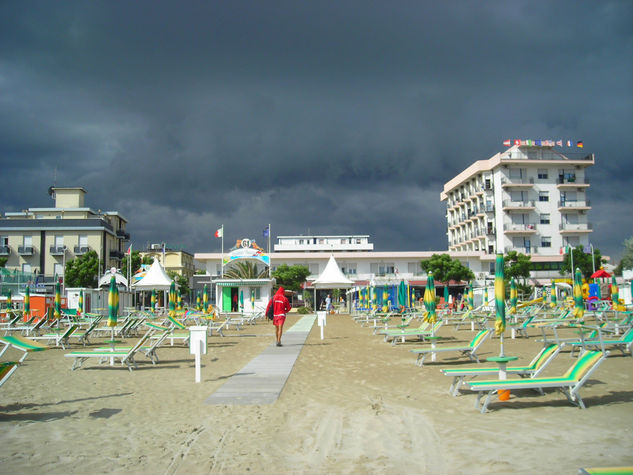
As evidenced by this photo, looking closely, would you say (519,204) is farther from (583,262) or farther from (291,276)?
(291,276)

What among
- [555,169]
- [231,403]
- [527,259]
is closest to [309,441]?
[231,403]

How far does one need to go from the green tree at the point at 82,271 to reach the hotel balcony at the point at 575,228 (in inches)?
2077

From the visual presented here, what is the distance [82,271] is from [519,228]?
4851 centimetres

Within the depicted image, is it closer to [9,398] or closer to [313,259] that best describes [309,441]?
[9,398]

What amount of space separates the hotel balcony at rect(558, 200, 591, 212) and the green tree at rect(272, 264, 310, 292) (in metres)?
31.6

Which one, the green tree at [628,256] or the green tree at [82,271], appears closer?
the green tree at [82,271]

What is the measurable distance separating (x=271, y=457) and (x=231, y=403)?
2.60m

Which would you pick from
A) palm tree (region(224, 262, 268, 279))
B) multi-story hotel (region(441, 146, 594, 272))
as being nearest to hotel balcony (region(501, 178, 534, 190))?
multi-story hotel (region(441, 146, 594, 272))

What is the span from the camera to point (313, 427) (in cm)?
644

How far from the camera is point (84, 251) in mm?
56406

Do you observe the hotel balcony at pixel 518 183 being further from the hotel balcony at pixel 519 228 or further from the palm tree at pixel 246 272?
the palm tree at pixel 246 272

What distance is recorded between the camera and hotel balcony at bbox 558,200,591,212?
207 feet

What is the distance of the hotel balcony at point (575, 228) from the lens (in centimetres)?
6294

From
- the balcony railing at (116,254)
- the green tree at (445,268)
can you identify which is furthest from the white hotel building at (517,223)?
the green tree at (445,268)
